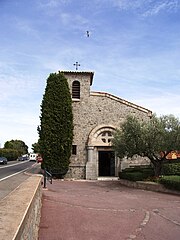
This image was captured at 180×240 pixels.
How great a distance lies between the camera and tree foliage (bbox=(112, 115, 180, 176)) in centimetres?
1942

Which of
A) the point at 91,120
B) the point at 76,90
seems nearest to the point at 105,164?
the point at 91,120

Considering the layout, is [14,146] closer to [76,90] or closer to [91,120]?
[76,90]

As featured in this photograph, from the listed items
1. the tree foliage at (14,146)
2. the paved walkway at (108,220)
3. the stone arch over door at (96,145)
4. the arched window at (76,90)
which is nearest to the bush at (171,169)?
the stone arch over door at (96,145)

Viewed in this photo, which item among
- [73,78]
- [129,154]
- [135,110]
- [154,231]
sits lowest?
[154,231]

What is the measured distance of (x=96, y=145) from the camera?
1032 inches

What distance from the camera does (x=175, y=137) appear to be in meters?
19.4

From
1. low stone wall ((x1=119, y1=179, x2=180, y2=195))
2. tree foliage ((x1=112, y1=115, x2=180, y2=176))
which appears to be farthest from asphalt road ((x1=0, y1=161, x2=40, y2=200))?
low stone wall ((x1=119, y1=179, x2=180, y2=195))

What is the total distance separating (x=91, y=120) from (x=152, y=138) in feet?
27.3

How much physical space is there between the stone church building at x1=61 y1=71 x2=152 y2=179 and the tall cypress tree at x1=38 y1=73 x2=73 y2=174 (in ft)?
3.91

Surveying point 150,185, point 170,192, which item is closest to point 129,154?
point 150,185

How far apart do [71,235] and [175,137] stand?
1339 centimetres

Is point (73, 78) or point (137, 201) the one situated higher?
point (73, 78)

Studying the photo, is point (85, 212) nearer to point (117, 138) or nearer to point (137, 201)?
point (137, 201)

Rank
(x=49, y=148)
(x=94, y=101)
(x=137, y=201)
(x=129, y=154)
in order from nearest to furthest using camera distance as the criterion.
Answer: (x=137, y=201) < (x=129, y=154) < (x=49, y=148) < (x=94, y=101)
